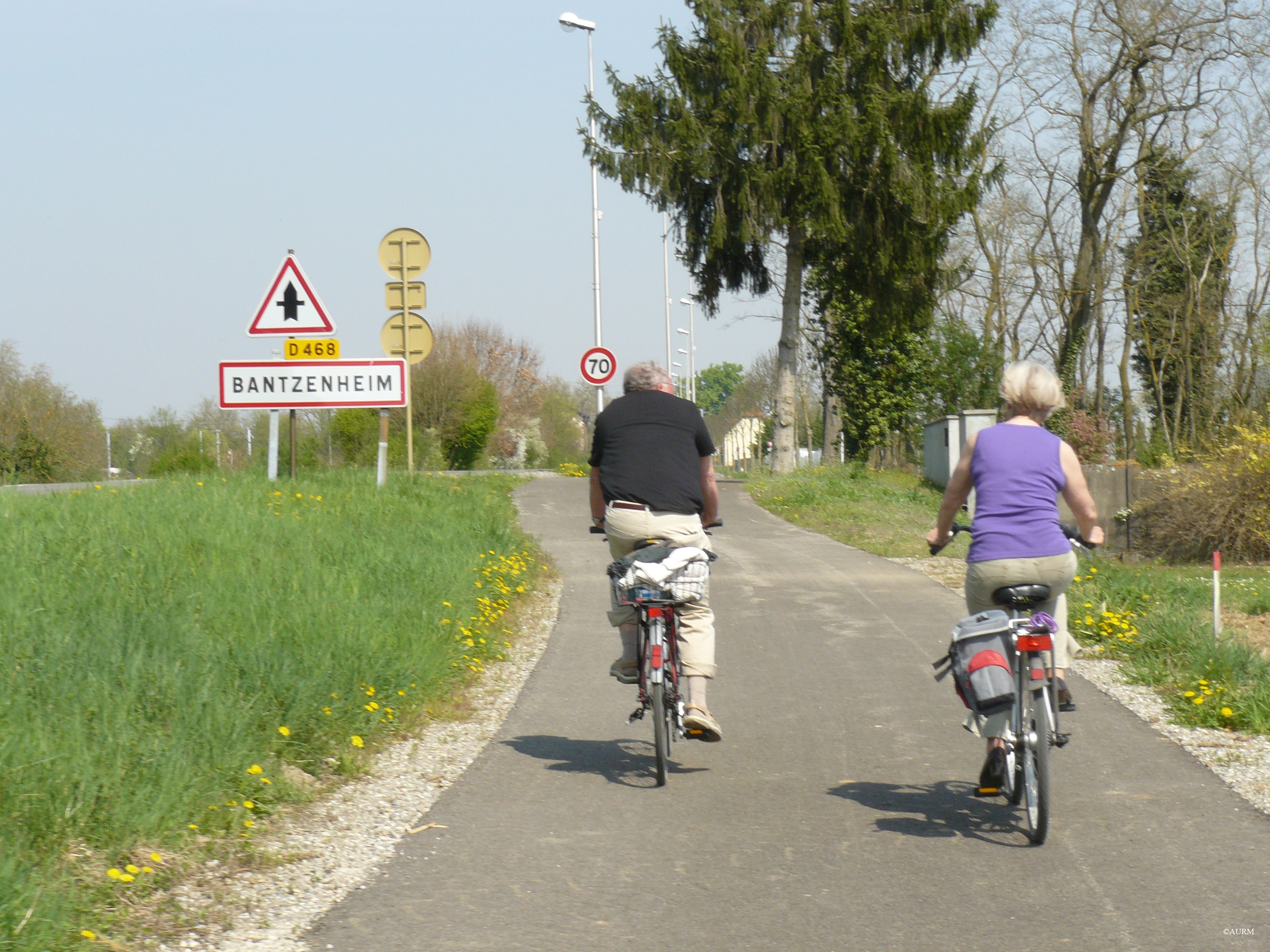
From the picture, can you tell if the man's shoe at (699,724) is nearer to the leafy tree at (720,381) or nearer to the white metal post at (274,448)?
the white metal post at (274,448)

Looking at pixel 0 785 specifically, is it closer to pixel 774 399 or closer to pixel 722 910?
pixel 722 910

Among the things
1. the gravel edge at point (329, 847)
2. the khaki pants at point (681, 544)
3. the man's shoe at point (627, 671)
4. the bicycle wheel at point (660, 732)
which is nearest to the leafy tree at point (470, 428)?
the gravel edge at point (329, 847)

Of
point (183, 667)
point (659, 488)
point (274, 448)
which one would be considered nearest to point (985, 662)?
point (659, 488)

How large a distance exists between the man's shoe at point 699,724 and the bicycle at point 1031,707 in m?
1.27

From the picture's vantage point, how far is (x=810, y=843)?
15.6 feet

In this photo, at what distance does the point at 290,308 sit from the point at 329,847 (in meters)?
9.13

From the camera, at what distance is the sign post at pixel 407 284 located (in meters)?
15.7

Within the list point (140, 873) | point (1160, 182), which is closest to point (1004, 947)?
point (140, 873)

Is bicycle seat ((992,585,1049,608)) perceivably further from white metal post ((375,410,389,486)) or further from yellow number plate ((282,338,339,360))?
white metal post ((375,410,389,486))

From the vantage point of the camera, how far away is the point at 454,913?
400 centimetres

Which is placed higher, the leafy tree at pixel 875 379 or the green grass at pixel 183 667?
the leafy tree at pixel 875 379

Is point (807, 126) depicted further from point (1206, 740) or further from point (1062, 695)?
point (1062, 695)

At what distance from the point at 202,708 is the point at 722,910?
7.71 feet

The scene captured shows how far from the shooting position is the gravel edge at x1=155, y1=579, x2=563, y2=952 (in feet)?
12.6
